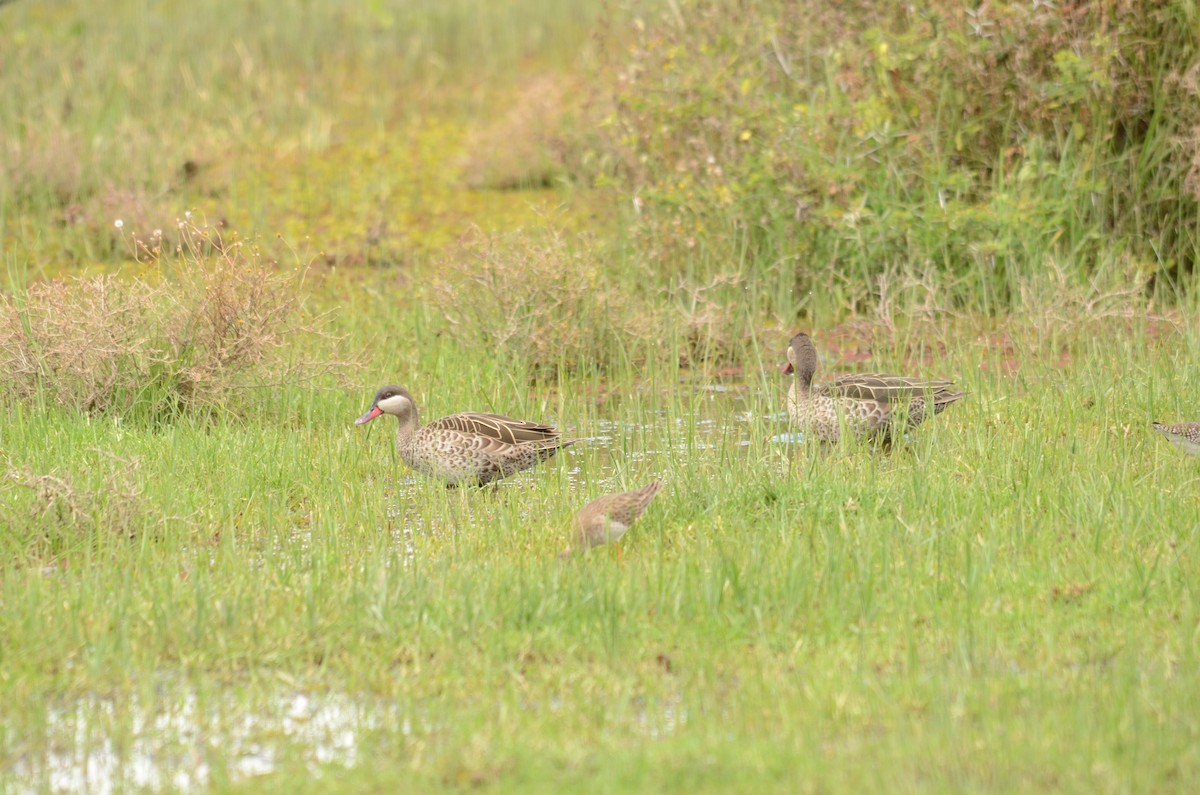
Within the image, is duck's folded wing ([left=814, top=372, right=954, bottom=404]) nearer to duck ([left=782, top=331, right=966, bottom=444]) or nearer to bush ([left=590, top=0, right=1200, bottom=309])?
duck ([left=782, top=331, right=966, bottom=444])

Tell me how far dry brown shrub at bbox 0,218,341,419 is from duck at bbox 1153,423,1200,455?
4.83 metres

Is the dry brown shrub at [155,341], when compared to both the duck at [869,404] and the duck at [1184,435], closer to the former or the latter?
the duck at [869,404]

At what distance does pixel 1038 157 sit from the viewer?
39.4 ft

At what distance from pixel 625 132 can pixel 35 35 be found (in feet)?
31.5

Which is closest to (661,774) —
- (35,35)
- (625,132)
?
(625,132)

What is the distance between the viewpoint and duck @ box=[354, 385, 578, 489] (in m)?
8.50

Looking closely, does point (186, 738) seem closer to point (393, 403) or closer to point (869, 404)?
point (393, 403)

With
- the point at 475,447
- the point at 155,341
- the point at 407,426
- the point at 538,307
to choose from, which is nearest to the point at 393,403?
the point at 407,426

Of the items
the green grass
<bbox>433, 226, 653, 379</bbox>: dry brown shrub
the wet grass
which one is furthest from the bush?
the wet grass

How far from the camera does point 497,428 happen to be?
859cm

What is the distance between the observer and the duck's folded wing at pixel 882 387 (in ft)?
29.7

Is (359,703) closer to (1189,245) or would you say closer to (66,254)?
(1189,245)

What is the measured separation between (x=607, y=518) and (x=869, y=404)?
9.08ft

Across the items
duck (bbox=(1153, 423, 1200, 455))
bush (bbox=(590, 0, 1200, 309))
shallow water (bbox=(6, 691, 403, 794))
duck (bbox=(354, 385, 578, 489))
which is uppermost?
bush (bbox=(590, 0, 1200, 309))
